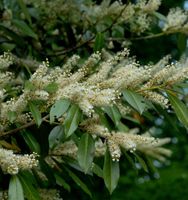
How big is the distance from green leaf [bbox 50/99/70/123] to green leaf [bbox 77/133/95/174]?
15 cm

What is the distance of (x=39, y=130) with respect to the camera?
2.11m

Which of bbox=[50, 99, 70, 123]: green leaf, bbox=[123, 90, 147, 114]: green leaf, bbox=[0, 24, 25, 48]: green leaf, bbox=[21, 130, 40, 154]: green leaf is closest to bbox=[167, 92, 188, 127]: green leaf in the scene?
bbox=[123, 90, 147, 114]: green leaf

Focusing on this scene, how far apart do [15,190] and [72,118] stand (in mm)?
265

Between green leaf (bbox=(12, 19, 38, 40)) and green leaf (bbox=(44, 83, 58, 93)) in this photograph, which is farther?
green leaf (bbox=(12, 19, 38, 40))

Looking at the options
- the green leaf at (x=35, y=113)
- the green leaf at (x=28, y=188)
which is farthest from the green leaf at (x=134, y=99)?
the green leaf at (x=28, y=188)

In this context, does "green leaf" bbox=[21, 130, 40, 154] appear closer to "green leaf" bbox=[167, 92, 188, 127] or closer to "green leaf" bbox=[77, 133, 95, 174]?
"green leaf" bbox=[77, 133, 95, 174]

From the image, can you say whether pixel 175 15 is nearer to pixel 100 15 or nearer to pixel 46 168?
pixel 100 15

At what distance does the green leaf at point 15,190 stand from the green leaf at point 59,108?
0.72 ft

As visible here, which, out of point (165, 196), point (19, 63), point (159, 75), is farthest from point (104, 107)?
point (165, 196)

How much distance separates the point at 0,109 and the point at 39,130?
0.25 meters

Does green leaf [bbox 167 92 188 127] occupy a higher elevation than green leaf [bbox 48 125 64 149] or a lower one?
higher

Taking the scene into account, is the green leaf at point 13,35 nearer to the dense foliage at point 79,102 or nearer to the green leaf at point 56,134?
the dense foliage at point 79,102

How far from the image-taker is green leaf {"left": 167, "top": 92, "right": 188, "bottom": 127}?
1.91m

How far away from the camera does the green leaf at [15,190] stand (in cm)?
175
